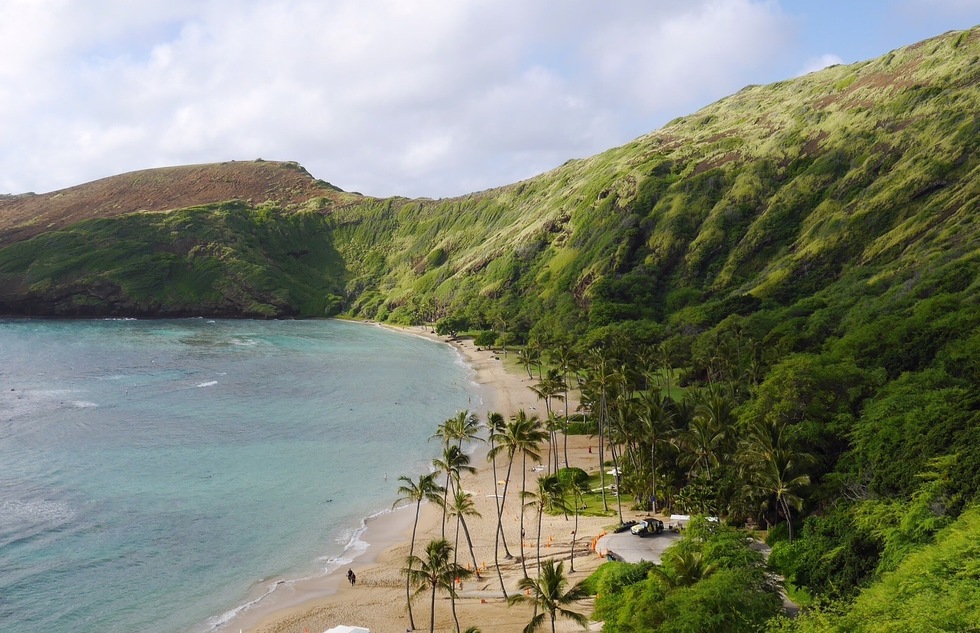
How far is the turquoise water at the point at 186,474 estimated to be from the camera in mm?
47344

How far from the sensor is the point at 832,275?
144m

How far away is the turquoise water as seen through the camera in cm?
4734

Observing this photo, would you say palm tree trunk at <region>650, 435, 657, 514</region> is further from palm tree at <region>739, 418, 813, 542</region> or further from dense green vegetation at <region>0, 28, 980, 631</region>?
palm tree at <region>739, 418, 813, 542</region>

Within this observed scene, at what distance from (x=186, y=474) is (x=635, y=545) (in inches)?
1993

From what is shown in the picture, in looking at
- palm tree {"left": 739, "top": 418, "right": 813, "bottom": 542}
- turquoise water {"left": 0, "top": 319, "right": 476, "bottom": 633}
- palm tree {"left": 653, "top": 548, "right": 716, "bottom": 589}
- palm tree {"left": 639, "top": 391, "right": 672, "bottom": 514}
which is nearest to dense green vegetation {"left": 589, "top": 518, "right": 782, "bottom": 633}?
palm tree {"left": 653, "top": 548, "right": 716, "bottom": 589}

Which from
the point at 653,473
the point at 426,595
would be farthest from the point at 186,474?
the point at 653,473

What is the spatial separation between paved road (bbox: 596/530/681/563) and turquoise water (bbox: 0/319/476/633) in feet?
69.0

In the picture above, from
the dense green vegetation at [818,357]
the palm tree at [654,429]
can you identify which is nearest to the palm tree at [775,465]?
the dense green vegetation at [818,357]

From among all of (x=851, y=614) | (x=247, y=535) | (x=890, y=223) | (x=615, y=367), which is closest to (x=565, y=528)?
(x=615, y=367)

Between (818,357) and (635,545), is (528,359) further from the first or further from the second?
(635,545)

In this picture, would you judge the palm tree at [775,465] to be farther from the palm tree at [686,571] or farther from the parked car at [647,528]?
the palm tree at [686,571]

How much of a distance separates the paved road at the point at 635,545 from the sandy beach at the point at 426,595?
5.00 ft

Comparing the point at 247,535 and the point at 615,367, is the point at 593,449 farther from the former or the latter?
the point at 247,535

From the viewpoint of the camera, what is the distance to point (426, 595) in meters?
45.8
